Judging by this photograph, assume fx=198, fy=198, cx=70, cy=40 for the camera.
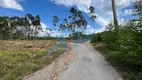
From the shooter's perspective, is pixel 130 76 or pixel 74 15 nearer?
pixel 130 76

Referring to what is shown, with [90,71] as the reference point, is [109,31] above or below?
above

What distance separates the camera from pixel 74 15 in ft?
213

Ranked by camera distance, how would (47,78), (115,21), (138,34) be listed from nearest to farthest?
(47,78)
(138,34)
(115,21)

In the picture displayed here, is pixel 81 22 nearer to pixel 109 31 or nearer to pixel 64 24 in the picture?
pixel 64 24

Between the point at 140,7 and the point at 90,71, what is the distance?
4.07 metres

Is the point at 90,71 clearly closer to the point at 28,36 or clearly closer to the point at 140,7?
the point at 140,7

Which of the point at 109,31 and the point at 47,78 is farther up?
the point at 109,31

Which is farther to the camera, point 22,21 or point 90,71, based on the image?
point 22,21

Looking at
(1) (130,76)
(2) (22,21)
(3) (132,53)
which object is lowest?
(1) (130,76)

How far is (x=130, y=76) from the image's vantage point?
9016 millimetres

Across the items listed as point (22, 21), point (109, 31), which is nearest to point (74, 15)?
point (22, 21)

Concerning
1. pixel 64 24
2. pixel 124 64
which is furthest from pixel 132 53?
pixel 64 24

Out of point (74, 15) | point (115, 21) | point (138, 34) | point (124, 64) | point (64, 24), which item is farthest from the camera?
point (64, 24)

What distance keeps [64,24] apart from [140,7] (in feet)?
212
